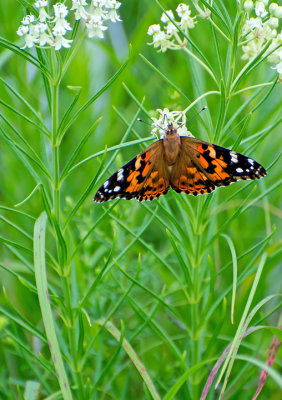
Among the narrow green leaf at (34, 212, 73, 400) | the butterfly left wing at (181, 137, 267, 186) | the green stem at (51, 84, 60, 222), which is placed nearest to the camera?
the narrow green leaf at (34, 212, 73, 400)

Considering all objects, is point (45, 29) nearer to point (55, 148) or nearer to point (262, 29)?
point (55, 148)

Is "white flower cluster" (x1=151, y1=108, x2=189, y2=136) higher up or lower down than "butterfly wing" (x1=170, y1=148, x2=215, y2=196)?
higher up

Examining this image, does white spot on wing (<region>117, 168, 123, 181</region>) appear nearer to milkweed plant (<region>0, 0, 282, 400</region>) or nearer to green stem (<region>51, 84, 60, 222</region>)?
milkweed plant (<region>0, 0, 282, 400</region>)

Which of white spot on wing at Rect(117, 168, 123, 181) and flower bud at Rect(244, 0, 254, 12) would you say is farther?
white spot on wing at Rect(117, 168, 123, 181)

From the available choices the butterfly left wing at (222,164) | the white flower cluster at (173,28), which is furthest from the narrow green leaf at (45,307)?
the white flower cluster at (173,28)

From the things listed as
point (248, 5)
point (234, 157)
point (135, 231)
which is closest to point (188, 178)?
point (234, 157)

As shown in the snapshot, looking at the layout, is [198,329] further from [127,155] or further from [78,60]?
[78,60]

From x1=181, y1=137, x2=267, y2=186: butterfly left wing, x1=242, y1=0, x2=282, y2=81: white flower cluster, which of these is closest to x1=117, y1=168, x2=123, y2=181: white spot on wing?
x1=181, y1=137, x2=267, y2=186: butterfly left wing
